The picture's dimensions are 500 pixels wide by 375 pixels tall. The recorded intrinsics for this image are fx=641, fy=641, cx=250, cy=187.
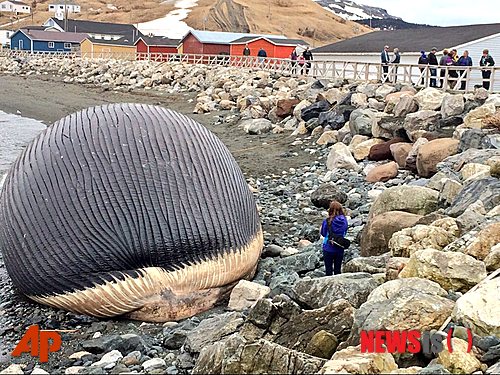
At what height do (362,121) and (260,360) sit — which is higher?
(362,121)

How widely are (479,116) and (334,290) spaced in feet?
32.9

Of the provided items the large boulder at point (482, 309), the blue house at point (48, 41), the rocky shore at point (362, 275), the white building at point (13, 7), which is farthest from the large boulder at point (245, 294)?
the white building at point (13, 7)

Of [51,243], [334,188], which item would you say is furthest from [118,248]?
[334,188]

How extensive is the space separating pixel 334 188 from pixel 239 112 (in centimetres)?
1495

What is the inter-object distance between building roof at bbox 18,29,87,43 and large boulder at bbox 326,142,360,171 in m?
88.1

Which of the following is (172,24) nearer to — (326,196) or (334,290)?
(326,196)

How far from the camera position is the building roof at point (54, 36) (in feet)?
322

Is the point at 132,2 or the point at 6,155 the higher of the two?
the point at 132,2

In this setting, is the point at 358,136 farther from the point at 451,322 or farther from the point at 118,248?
the point at 451,322

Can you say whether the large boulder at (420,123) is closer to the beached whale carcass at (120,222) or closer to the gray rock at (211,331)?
the beached whale carcass at (120,222)

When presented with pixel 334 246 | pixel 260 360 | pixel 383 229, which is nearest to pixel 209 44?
pixel 383 229

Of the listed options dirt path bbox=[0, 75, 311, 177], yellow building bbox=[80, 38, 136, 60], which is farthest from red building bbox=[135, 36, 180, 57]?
dirt path bbox=[0, 75, 311, 177]

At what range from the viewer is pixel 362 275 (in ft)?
25.0

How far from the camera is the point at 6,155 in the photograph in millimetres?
24125
